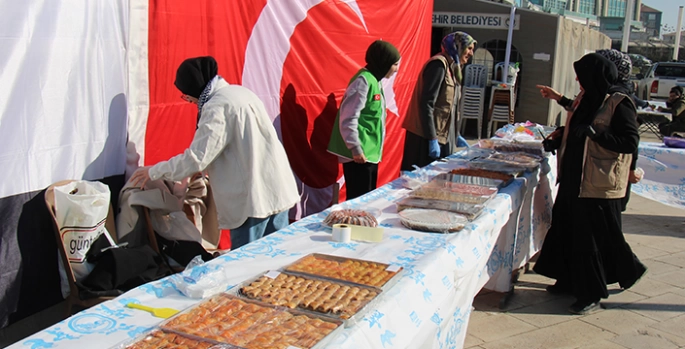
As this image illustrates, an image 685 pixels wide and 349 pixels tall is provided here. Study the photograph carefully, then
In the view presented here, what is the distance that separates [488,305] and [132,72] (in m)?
2.68

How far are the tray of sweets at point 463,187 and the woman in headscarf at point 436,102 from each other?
4.27 feet

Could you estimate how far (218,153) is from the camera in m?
2.73

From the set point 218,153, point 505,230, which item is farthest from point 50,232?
Answer: point 505,230

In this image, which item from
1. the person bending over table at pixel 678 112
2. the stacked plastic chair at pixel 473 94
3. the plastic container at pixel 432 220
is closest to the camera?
the plastic container at pixel 432 220

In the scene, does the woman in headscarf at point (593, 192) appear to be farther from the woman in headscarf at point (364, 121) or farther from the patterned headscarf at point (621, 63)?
the woman in headscarf at point (364, 121)

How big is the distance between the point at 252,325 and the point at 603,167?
2.68 meters

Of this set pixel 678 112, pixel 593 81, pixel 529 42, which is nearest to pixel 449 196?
pixel 593 81

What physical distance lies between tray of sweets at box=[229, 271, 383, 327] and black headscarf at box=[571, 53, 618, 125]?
2350 mm

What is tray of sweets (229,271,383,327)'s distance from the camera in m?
1.72

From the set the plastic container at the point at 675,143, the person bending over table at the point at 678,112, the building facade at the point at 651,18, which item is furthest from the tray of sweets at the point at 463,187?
the building facade at the point at 651,18

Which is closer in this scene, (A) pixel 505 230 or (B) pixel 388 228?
(B) pixel 388 228

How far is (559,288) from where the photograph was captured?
13.1ft

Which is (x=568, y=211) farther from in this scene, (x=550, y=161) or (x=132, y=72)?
(x=132, y=72)

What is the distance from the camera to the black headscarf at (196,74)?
9.27ft
